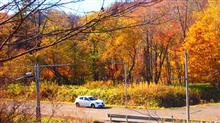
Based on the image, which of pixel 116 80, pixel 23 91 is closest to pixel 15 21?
pixel 23 91

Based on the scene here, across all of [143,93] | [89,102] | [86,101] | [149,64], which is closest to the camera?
[143,93]

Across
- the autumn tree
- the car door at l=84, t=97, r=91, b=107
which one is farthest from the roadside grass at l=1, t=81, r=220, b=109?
the car door at l=84, t=97, r=91, b=107

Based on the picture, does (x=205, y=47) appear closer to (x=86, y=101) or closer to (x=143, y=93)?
(x=143, y=93)

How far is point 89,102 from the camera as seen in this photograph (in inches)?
1400

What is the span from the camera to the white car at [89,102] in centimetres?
3487

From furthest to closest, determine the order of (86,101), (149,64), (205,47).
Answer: (149,64)
(205,47)
(86,101)

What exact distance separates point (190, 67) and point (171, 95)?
4013 mm

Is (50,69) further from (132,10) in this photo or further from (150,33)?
(132,10)

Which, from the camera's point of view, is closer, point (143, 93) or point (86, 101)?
point (143, 93)

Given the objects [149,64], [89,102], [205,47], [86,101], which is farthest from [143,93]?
[149,64]

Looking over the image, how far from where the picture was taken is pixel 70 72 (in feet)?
149

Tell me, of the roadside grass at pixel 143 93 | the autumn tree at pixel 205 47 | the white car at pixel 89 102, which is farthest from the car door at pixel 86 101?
the autumn tree at pixel 205 47

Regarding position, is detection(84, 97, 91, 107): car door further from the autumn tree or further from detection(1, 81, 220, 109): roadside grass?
the autumn tree

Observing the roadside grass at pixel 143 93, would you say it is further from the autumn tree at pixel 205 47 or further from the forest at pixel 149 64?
the autumn tree at pixel 205 47
